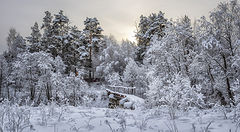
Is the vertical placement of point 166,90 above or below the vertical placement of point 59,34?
below

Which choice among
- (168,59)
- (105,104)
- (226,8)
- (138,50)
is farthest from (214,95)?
(138,50)

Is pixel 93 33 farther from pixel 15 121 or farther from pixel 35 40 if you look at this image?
pixel 15 121

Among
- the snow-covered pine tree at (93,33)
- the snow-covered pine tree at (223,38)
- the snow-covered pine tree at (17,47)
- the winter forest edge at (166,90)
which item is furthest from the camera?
the snow-covered pine tree at (17,47)

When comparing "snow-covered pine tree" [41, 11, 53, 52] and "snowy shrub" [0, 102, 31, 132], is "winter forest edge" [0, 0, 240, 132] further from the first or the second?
"snow-covered pine tree" [41, 11, 53, 52]

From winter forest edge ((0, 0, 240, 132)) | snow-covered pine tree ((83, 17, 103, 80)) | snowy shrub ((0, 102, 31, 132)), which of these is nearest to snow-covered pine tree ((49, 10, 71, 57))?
snow-covered pine tree ((83, 17, 103, 80))

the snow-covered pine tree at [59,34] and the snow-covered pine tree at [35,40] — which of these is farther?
the snow-covered pine tree at [35,40]

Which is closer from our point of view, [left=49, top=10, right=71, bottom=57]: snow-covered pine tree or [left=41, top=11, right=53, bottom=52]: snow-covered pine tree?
[left=49, top=10, right=71, bottom=57]: snow-covered pine tree

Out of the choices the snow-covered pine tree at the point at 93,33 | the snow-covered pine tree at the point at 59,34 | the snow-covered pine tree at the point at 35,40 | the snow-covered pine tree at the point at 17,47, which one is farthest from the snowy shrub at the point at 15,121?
the snow-covered pine tree at the point at 17,47

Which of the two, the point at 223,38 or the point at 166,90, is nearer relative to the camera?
the point at 166,90

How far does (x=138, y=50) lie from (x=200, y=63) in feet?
70.0

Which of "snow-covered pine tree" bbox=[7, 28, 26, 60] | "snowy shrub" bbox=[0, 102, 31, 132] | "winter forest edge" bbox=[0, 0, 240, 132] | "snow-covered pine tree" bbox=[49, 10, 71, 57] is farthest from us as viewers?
"snow-covered pine tree" bbox=[7, 28, 26, 60]

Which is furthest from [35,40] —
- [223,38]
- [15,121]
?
[223,38]

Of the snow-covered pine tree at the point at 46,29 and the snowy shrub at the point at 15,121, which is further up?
the snow-covered pine tree at the point at 46,29

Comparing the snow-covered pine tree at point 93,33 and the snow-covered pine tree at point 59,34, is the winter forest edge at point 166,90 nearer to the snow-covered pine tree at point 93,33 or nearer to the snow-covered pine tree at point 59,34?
the snow-covered pine tree at point 59,34
